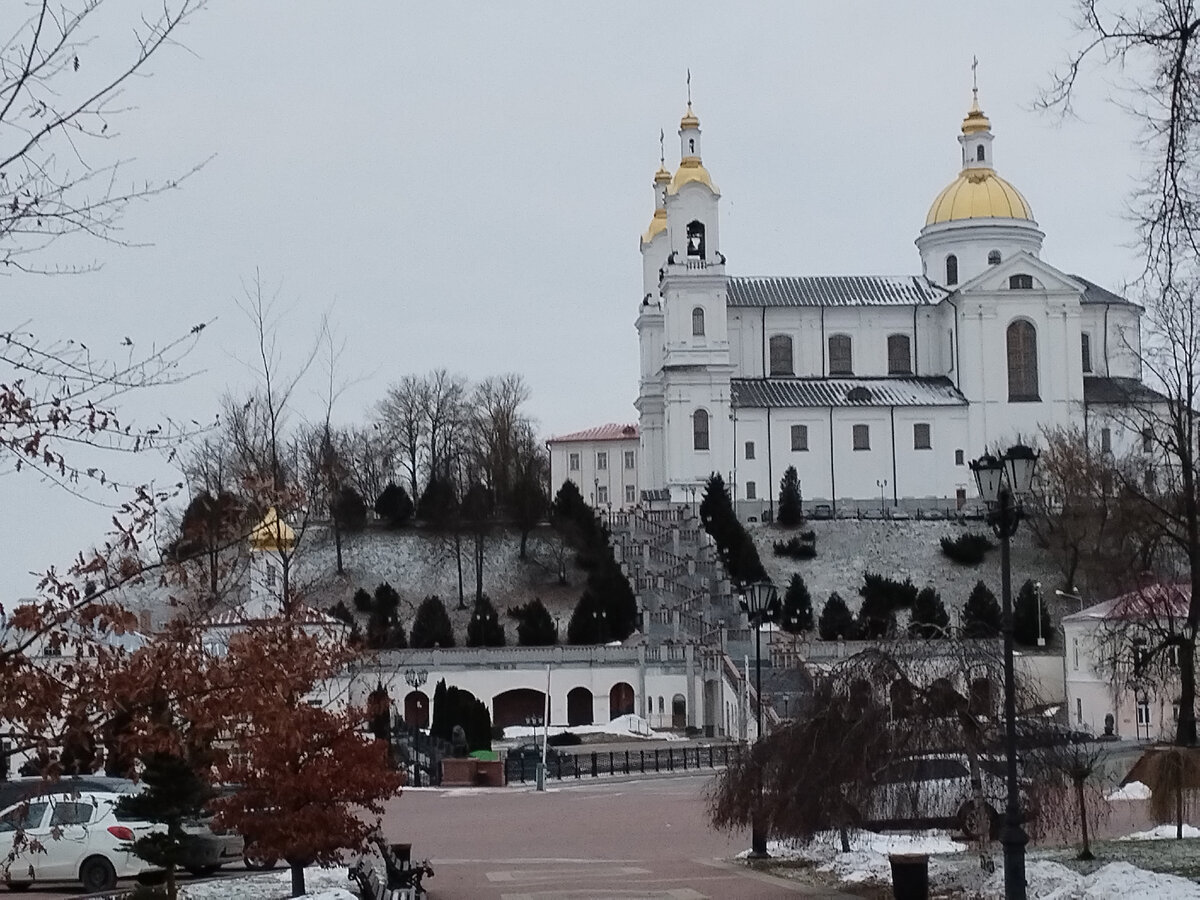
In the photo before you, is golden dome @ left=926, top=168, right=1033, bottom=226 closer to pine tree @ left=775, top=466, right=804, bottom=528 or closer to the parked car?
pine tree @ left=775, top=466, right=804, bottom=528

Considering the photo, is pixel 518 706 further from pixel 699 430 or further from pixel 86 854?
pixel 86 854

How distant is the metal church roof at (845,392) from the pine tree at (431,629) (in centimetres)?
2177

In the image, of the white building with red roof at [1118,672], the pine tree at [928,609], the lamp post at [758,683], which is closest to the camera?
the lamp post at [758,683]

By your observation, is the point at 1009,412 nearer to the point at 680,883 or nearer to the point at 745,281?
the point at 745,281

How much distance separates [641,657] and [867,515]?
2293 centimetres

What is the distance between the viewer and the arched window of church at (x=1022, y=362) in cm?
9131

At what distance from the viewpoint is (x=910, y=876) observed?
18.4 m

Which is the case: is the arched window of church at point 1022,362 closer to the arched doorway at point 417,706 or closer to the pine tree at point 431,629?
the pine tree at point 431,629

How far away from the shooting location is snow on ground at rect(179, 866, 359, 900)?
2067 centimetres

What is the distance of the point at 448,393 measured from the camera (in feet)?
340

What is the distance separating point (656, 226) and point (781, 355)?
1257 cm

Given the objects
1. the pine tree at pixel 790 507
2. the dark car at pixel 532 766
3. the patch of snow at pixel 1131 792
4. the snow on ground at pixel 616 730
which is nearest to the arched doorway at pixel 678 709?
the snow on ground at pixel 616 730

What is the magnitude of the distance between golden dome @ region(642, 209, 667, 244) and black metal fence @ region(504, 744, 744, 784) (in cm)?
5402

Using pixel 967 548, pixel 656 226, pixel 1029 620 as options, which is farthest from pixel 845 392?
pixel 1029 620
